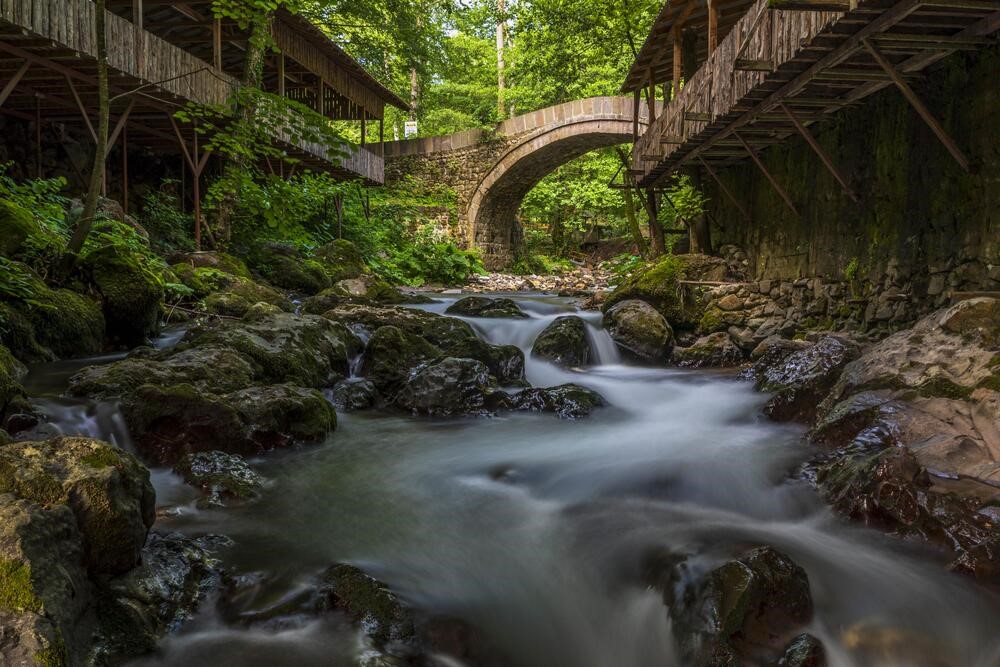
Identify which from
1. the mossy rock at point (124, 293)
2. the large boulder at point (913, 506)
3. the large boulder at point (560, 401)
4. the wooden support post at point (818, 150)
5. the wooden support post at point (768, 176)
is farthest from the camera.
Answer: the wooden support post at point (768, 176)

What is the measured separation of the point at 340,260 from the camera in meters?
14.6

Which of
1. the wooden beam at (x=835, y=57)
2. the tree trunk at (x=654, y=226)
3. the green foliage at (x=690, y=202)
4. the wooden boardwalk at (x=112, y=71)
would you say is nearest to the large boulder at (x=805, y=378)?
the wooden beam at (x=835, y=57)

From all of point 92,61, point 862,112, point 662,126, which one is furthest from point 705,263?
point 92,61

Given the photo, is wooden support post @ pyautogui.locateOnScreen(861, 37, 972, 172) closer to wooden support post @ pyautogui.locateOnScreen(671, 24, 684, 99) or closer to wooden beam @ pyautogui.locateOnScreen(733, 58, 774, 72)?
wooden beam @ pyautogui.locateOnScreen(733, 58, 774, 72)

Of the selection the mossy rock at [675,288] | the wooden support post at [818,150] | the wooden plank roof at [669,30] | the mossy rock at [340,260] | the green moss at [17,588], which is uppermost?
the wooden plank roof at [669,30]

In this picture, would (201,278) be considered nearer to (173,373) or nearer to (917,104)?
(173,373)

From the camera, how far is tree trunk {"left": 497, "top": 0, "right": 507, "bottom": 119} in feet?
78.4

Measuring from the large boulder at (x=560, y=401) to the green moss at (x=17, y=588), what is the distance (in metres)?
4.76

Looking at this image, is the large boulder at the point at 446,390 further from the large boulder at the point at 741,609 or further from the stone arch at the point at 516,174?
the stone arch at the point at 516,174

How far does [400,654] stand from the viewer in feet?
8.90

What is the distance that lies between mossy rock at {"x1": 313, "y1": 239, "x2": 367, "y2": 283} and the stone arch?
24.6ft

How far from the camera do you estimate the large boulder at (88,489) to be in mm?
2502

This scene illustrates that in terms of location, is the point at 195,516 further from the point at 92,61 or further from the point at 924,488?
the point at 92,61

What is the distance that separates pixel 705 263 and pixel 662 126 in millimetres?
2359
